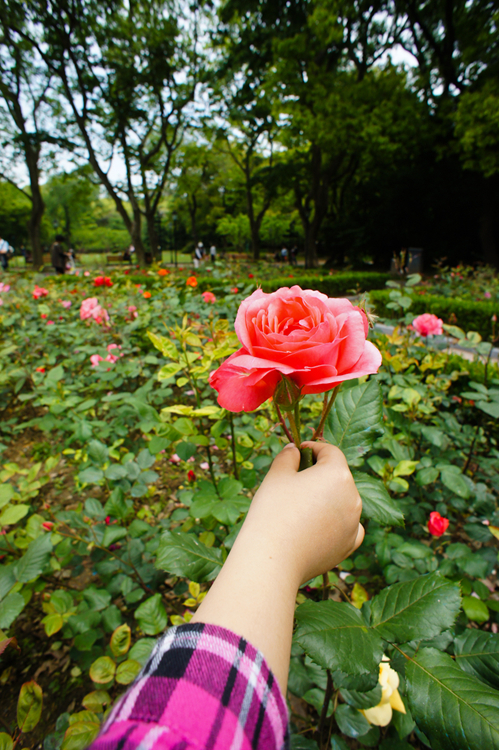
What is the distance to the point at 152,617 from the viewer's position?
3.52 feet

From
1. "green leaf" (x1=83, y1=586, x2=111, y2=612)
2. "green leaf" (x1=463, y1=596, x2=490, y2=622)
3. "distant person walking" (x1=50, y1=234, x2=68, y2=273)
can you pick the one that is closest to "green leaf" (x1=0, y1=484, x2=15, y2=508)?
"green leaf" (x1=83, y1=586, x2=111, y2=612)

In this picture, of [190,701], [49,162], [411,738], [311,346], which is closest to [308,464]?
[311,346]

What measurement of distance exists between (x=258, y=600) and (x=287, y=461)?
0.24m

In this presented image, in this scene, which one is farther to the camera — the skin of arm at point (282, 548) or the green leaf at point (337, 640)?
the green leaf at point (337, 640)

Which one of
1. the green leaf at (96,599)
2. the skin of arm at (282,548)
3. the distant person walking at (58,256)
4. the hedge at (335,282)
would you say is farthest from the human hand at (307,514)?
the distant person walking at (58,256)

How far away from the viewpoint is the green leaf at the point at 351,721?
0.89m

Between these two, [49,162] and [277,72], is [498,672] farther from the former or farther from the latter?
[49,162]

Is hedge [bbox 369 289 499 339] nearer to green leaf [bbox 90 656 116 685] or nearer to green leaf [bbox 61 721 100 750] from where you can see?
green leaf [bbox 90 656 116 685]

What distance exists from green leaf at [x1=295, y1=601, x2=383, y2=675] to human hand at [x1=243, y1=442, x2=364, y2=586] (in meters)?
0.11

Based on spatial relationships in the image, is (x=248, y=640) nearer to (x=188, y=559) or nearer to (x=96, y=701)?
(x=188, y=559)

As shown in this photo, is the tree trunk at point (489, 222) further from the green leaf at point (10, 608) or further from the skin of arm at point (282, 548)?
the green leaf at point (10, 608)

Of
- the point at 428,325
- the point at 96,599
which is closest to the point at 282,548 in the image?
the point at 96,599

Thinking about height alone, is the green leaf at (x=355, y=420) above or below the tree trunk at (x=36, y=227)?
below

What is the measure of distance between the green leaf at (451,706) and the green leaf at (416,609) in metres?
0.08
